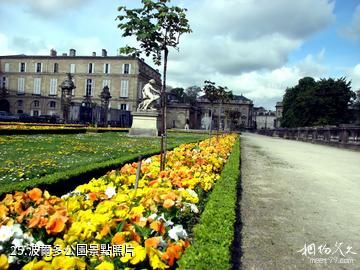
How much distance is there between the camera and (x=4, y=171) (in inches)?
276

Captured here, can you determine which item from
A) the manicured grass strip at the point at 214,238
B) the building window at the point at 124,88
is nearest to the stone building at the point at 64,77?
the building window at the point at 124,88

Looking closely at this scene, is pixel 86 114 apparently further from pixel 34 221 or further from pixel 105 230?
pixel 105 230

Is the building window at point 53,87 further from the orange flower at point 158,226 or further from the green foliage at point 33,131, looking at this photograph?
Result: the orange flower at point 158,226

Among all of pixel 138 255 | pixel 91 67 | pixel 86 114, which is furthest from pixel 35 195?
pixel 91 67

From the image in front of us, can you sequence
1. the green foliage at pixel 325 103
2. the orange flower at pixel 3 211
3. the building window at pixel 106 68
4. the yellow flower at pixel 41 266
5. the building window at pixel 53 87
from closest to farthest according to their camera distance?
the yellow flower at pixel 41 266
the orange flower at pixel 3 211
the green foliage at pixel 325 103
the building window at pixel 106 68
the building window at pixel 53 87

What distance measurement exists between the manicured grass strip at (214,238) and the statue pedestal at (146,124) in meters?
18.2

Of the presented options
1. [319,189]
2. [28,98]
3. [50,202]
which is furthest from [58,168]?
[28,98]

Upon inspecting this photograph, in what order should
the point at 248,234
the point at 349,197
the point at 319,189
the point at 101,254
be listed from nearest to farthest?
1. the point at 101,254
2. the point at 248,234
3. the point at 349,197
4. the point at 319,189

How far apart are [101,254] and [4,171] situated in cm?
507

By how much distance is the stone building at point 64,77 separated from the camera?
7500 centimetres

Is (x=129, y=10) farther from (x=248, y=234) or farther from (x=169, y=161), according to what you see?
(x=248, y=234)

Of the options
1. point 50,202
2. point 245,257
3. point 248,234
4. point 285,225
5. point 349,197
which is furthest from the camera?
point 349,197

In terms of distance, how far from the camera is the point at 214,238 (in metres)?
3.58

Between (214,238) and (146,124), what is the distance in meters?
20.5
